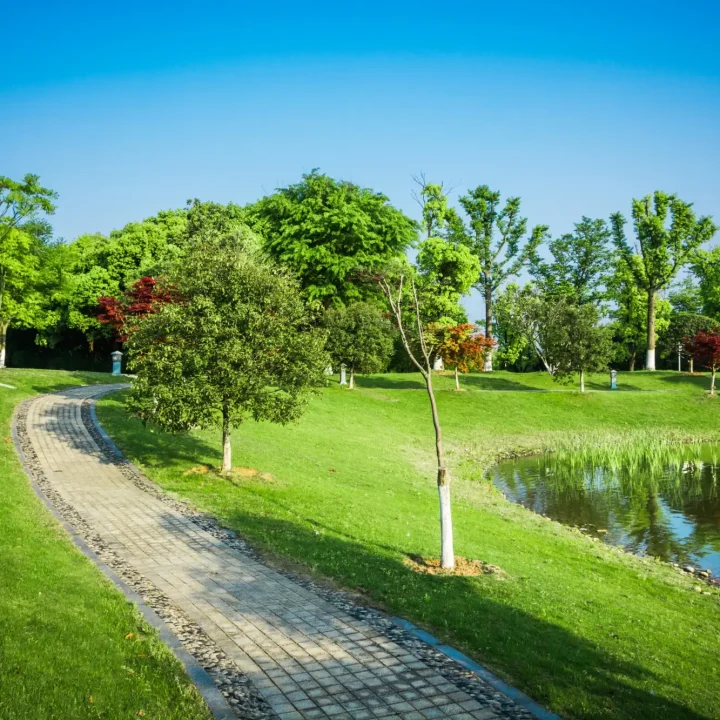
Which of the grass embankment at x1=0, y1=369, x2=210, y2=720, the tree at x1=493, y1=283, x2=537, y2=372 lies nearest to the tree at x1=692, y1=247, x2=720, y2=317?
the tree at x1=493, y1=283, x2=537, y2=372

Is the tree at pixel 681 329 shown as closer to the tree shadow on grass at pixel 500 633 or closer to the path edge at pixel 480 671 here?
the tree shadow on grass at pixel 500 633

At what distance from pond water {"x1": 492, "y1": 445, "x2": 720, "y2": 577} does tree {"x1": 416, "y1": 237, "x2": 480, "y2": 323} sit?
2411 cm

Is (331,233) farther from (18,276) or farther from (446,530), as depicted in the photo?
(446,530)

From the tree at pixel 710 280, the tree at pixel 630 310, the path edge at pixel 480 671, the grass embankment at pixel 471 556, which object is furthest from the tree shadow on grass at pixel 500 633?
the tree at pixel 710 280

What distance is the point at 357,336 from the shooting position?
48.1 meters

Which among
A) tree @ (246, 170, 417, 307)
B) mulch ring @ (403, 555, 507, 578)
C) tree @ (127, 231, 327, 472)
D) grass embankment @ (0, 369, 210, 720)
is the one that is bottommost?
mulch ring @ (403, 555, 507, 578)

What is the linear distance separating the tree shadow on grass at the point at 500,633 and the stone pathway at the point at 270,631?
73cm

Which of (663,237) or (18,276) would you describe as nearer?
(18,276)

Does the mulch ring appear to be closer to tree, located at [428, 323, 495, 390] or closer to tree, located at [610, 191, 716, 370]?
tree, located at [428, 323, 495, 390]

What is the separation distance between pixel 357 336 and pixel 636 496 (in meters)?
22.9

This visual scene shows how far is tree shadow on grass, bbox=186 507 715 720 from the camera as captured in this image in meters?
9.57

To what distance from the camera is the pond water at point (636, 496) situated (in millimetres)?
23469

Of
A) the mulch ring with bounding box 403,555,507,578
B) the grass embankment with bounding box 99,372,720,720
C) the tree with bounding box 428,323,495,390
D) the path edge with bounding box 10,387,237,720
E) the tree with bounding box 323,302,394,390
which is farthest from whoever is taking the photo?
the tree with bounding box 428,323,495,390

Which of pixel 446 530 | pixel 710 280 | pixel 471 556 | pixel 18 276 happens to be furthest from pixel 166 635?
pixel 710 280
